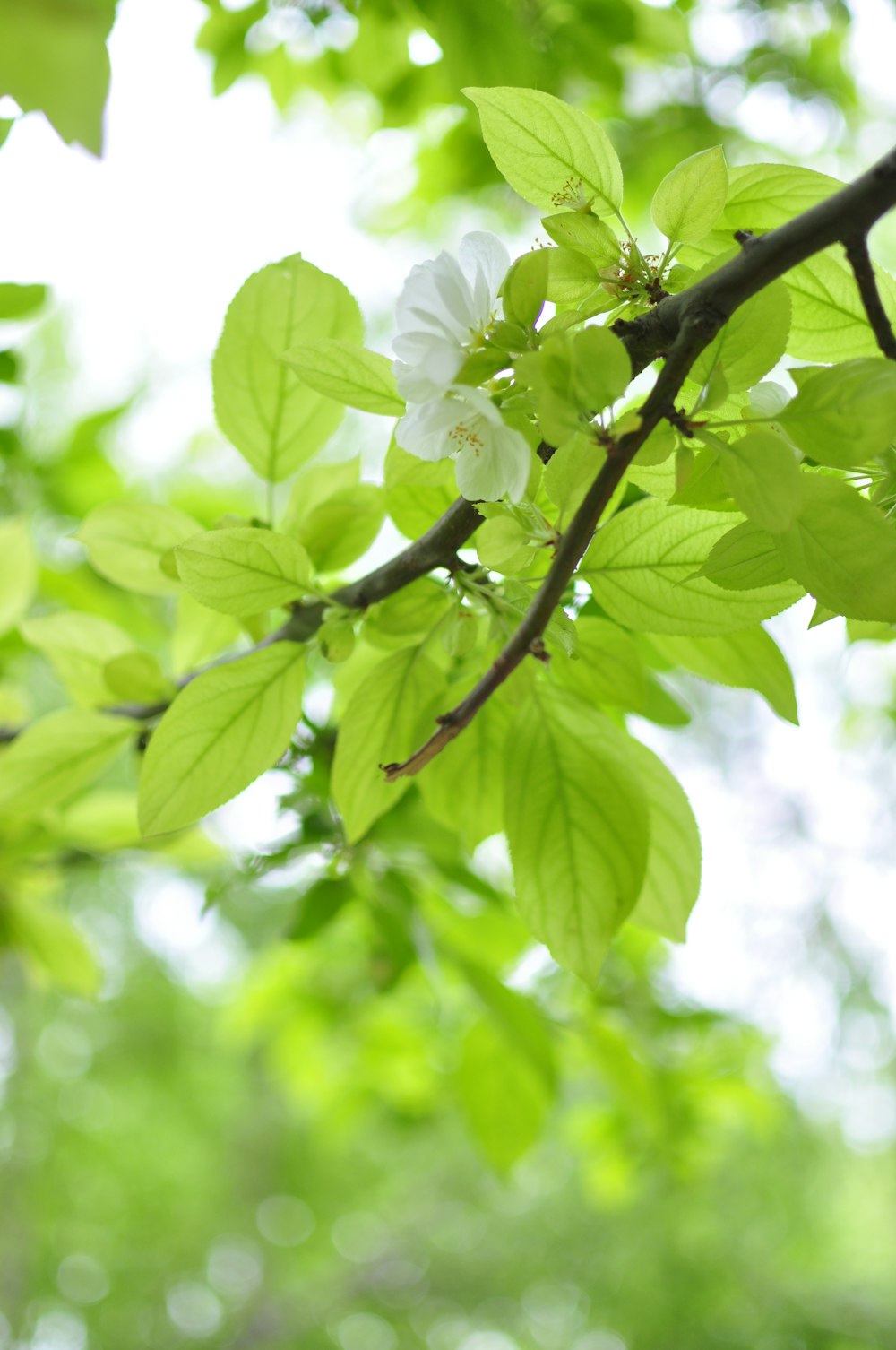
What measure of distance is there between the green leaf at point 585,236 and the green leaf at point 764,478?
0.09 meters

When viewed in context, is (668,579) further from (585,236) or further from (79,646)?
(79,646)

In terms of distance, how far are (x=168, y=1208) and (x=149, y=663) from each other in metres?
2.81

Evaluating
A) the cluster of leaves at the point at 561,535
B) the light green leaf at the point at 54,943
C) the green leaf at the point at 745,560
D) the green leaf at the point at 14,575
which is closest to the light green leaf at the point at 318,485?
the cluster of leaves at the point at 561,535

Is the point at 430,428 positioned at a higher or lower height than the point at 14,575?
higher

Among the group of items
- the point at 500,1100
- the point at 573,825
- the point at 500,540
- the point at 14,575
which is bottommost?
the point at 500,1100

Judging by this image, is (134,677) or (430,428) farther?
(134,677)

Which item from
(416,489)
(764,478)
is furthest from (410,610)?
(764,478)

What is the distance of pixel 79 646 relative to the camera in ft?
1.75

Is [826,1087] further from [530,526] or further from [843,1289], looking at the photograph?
[530,526]

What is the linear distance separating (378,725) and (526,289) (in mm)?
174

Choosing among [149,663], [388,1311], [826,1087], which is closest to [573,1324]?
[388,1311]

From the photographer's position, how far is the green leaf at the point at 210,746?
0.36 meters

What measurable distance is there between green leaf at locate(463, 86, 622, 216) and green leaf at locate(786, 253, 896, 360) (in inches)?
2.7

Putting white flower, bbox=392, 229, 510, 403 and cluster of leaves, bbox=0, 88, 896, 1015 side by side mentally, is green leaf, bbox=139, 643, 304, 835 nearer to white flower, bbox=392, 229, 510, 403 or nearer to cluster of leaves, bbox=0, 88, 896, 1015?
cluster of leaves, bbox=0, 88, 896, 1015
